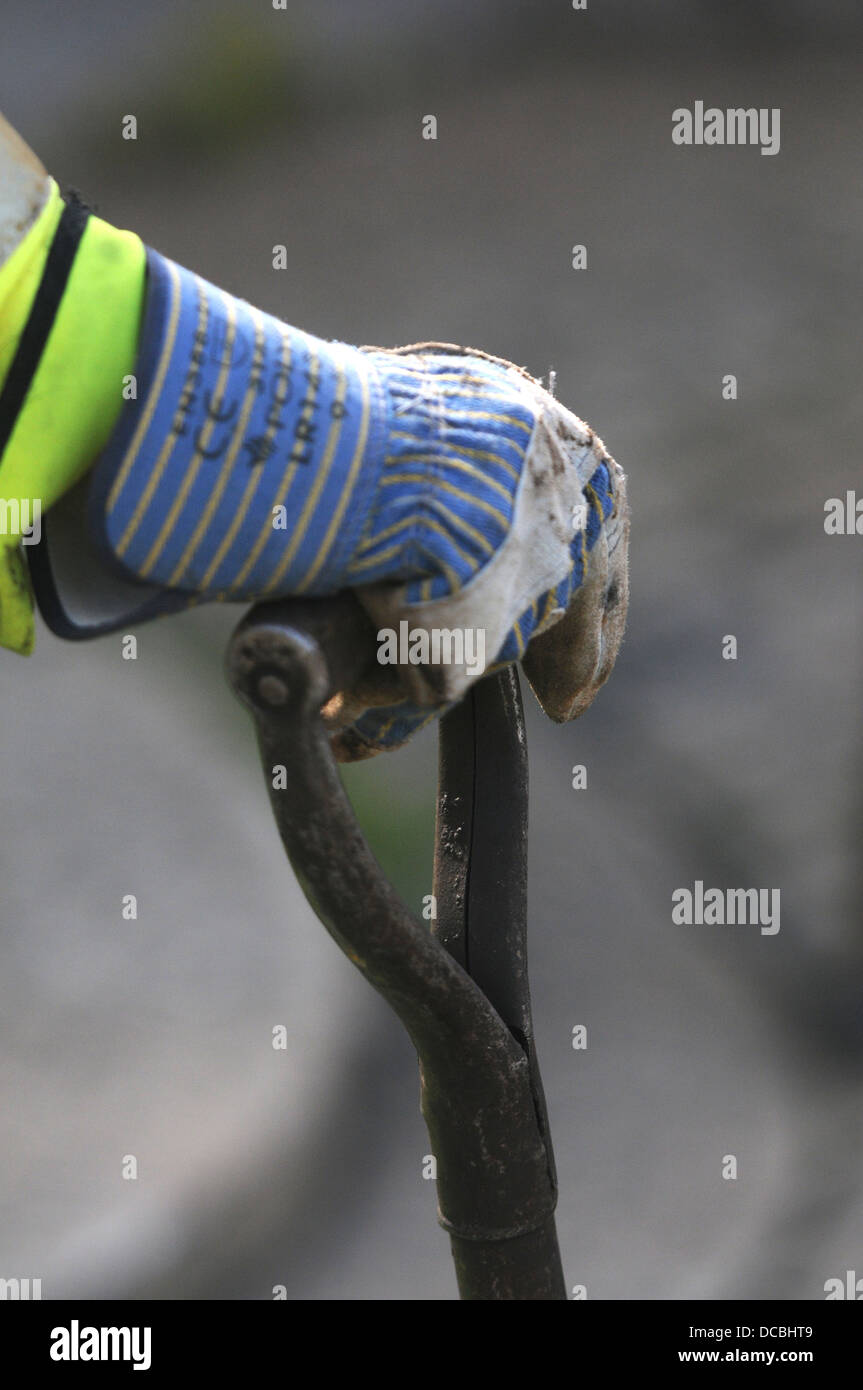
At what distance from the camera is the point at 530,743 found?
8.98 feet

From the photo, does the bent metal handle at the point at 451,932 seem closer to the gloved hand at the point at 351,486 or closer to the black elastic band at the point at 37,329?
the gloved hand at the point at 351,486

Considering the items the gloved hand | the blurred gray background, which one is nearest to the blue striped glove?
the gloved hand

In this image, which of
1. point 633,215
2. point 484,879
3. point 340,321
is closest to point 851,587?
point 633,215

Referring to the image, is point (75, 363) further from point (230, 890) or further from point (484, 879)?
point (230, 890)

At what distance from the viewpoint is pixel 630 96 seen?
343 centimetres

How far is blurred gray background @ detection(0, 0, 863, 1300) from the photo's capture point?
2.07 meters

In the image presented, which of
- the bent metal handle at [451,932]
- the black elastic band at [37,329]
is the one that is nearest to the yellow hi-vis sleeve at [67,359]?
the black elastic band at [37,329]

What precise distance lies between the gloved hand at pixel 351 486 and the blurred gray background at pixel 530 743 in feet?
4.29

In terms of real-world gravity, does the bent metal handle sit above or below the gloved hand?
below

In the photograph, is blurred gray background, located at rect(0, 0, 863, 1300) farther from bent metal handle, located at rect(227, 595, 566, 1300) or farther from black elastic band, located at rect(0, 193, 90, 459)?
black elastic band, located at rect(0, 193, 90, 459)

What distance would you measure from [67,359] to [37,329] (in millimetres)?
20

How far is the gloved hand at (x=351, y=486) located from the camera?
2.56 feet

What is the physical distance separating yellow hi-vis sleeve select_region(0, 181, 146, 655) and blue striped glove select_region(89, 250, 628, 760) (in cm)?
1

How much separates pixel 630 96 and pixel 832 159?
47 centimetres
